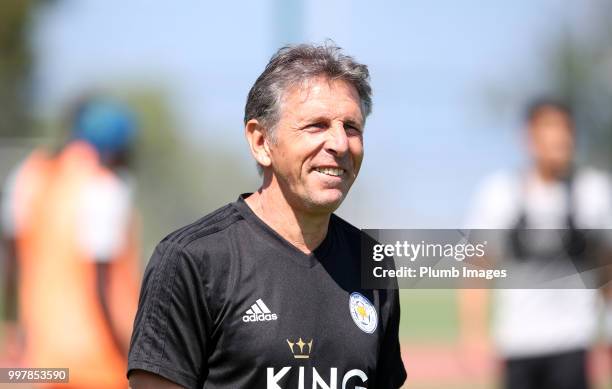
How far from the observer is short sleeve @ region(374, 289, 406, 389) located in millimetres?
2838

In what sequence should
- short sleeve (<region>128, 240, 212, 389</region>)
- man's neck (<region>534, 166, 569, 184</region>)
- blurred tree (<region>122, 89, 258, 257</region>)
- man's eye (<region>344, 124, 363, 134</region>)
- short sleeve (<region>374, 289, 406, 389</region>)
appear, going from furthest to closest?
blurred tree (<region>122, 89, 258, 257</region>) → man's neck (<region>534, 166, 569, 184</region>) → short sleeve (<region>374, 289, 406, 389</region>) → man's eye (<region>344, 124, 363, 134</region>) → short sleeve (<region>128, 240, 212, 389</region>)

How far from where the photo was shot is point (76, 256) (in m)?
5.63

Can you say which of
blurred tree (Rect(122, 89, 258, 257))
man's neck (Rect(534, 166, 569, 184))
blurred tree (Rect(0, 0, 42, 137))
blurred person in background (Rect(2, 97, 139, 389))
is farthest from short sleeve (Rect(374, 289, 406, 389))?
blurred tree (Rect(0, 0, 42, 137))

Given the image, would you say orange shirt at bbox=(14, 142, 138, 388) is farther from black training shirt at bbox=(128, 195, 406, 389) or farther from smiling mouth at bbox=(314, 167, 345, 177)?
smiling mouth at bbox=(314, 167, 345, 177)

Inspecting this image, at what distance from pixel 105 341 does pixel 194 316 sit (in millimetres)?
3116

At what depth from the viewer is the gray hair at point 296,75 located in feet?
8.86

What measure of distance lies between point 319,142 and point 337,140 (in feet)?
0.15

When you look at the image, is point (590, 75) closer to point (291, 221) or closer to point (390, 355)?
point (390, 355)

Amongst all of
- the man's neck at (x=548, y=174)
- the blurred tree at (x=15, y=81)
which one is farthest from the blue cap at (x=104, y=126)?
the man's neck at (x=548, y=174)

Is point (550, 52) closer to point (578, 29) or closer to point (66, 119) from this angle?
point (578, 29)

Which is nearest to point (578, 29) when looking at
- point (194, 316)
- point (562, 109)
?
point (562, 109)

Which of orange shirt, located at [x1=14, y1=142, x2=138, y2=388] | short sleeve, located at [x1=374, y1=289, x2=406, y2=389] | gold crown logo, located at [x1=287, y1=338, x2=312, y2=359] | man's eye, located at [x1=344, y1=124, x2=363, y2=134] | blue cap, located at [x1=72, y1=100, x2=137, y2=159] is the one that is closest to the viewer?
gold crown logo, located at [x1=287, y1=338, x2=312, y2=359]

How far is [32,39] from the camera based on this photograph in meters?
9.34

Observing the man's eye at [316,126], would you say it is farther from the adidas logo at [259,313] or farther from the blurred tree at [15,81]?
the blurred tree at [15,81]
